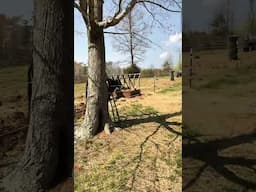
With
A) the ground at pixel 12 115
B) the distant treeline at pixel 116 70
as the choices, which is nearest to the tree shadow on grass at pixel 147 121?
the distant treeline at pixel 116 70

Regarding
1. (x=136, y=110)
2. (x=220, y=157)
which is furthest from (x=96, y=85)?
(x=220, y=157)

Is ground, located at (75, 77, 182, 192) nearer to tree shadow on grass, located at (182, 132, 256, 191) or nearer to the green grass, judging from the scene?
the green grass

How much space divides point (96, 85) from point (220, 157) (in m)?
1.96

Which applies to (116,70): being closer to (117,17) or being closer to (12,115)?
(117,17)

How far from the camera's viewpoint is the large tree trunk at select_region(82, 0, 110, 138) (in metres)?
A: 3.23

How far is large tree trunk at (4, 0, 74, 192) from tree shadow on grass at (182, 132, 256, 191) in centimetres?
65

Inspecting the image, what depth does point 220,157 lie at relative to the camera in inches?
65.9

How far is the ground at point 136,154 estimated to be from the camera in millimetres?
2410

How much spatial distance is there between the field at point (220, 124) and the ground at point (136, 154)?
23.1 inches

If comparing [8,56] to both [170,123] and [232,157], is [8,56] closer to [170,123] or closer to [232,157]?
[232,157]

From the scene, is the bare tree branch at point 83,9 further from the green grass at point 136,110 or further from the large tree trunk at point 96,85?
the green grass at point 136,110

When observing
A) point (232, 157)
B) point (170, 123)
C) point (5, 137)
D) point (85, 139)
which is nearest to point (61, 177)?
point (5, 137)

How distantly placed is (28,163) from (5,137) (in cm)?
19

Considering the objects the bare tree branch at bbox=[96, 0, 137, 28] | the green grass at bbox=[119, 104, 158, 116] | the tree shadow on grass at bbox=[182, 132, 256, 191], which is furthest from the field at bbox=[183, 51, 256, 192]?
the green grass at bbox=[119, 104, 158, 116]
